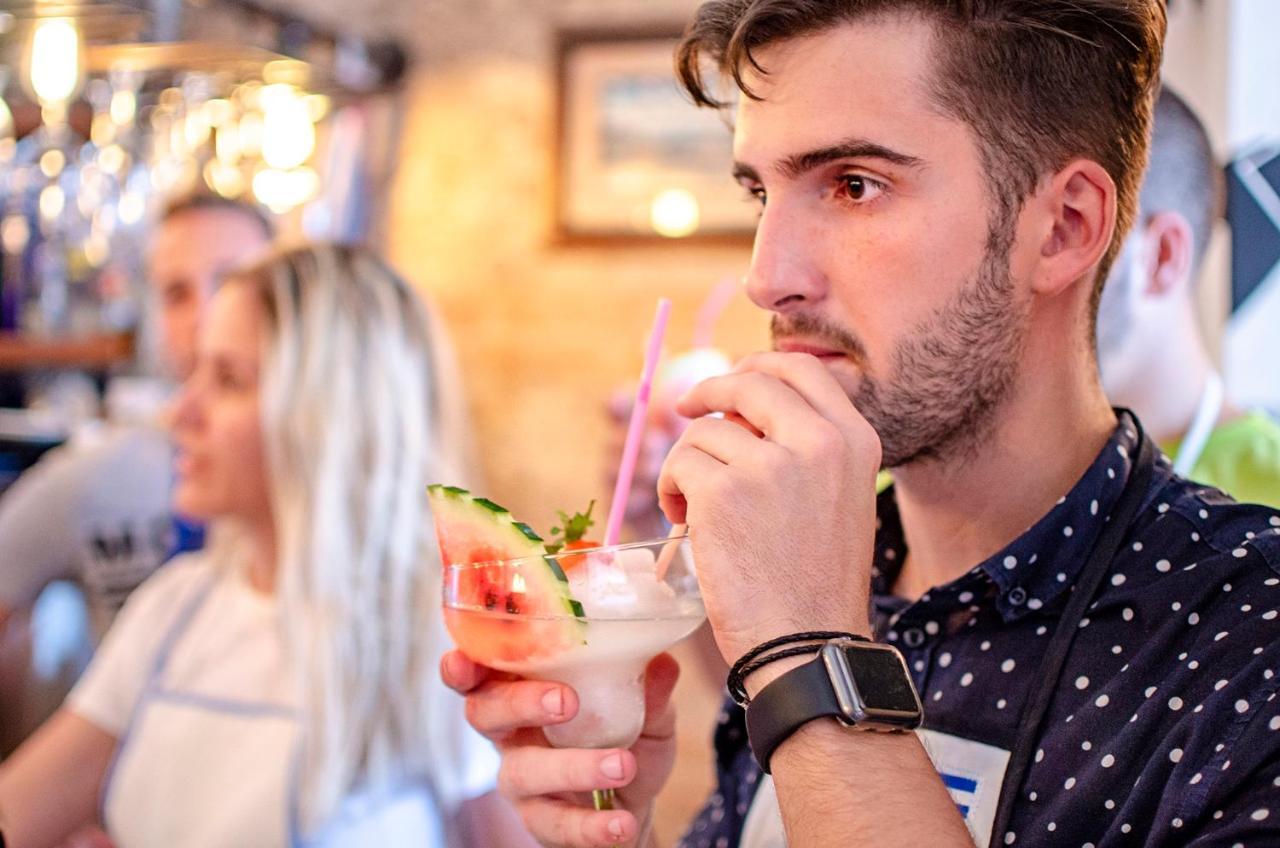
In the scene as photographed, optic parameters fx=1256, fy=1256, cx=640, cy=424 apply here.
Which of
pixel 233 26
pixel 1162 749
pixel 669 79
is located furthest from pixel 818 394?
pixel 233 26

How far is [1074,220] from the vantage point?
1.41 metres

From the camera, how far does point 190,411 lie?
2541mm

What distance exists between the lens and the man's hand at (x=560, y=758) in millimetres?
1259

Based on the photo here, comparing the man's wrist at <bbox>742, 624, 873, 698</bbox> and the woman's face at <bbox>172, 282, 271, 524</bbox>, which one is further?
the woman's face at <bbox>172, 282, 271, 524</bbox>

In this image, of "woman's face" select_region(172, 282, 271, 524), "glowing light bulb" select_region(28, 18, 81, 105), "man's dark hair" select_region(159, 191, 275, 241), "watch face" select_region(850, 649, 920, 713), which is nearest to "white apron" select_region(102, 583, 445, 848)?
"woman's face" select_region(172, 282, 271, 524)

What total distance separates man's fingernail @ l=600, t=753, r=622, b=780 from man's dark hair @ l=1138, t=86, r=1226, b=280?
1.50 metres

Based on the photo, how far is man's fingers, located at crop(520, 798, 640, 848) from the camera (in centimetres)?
125

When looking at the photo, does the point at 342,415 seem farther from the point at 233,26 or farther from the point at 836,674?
the point at 233,26

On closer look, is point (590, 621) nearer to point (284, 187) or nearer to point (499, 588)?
point (499, 588)

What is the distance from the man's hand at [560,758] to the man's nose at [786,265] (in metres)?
0.43

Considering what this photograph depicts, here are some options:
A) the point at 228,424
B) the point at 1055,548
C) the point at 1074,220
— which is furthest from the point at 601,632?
the point at 228,424

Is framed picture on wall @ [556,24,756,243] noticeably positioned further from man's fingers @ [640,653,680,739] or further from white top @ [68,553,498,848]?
man's fingers @ [640,653,680,739]

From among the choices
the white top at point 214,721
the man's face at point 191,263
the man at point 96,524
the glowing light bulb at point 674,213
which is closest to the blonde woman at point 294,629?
the white top at point 214,721

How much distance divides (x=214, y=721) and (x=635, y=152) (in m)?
2.49
